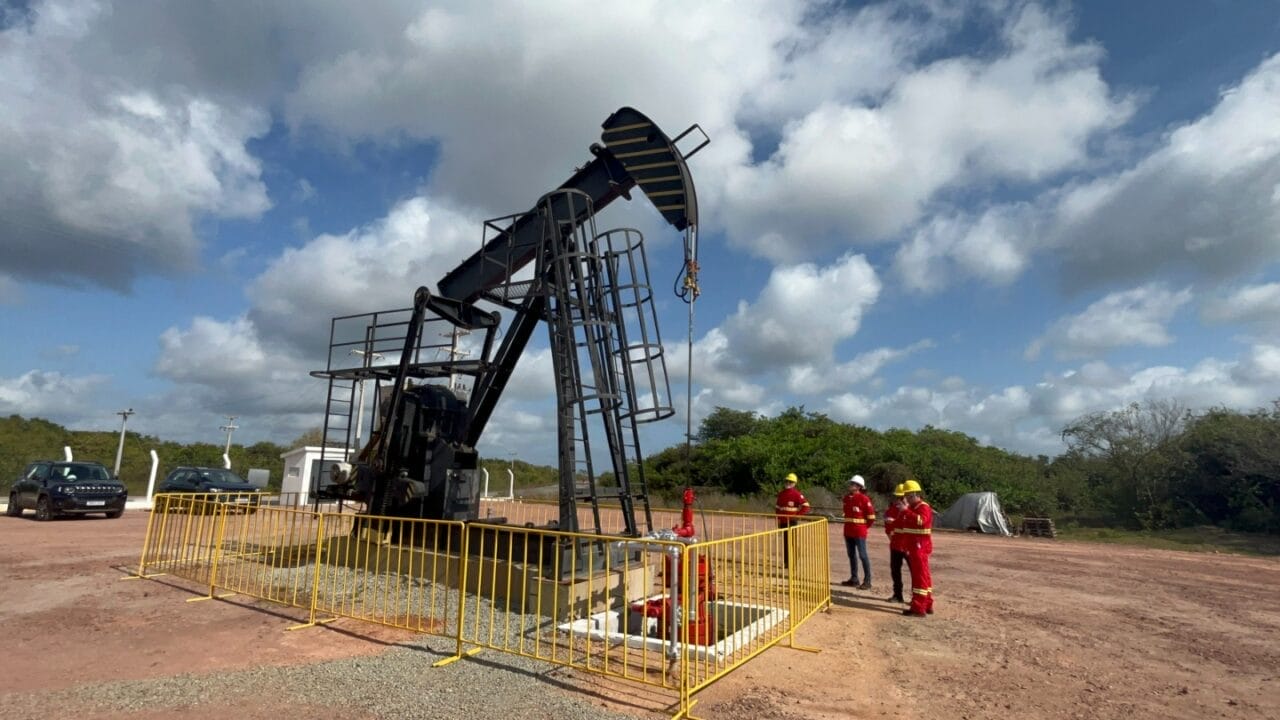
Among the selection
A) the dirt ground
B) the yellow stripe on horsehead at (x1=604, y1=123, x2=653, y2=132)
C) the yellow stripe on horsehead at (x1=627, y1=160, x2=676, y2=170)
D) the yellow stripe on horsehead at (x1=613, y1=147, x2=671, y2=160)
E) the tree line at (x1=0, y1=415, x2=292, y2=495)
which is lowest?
the dirt ground

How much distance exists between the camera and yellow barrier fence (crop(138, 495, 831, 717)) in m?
5.29

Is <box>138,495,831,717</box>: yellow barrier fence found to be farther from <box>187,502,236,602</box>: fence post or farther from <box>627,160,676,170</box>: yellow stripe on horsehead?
<box>627,160,676,170</box>: yellow stripe on horsehead

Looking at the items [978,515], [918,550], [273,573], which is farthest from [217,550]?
[978,515]

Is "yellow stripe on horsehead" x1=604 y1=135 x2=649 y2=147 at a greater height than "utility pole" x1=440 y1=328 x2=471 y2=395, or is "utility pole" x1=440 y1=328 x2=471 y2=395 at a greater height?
"yellow stripe on horsehead" x1=604 y1=135 x2=649 y2=147

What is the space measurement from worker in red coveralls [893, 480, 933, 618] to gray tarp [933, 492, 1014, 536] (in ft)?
49.2

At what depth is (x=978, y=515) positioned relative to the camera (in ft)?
69.7

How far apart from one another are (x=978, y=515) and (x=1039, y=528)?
1.67m

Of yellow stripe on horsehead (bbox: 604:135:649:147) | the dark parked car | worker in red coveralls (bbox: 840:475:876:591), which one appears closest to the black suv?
the dark parked car

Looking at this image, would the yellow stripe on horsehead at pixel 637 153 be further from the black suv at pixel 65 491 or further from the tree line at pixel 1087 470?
the black suv at pixel 65 491

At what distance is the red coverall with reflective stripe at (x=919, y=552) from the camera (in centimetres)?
775

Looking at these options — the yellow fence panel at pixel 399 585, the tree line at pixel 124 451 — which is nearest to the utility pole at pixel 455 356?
the yellow fence panel at pixel 399 585

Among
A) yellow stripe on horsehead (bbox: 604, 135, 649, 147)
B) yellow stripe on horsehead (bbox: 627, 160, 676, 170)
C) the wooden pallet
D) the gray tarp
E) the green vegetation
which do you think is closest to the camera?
yellow stripe on horsehead (bbox: 627, 160, 676, 170)

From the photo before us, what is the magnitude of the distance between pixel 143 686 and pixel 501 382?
16.9ft

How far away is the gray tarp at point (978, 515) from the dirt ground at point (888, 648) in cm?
1063
